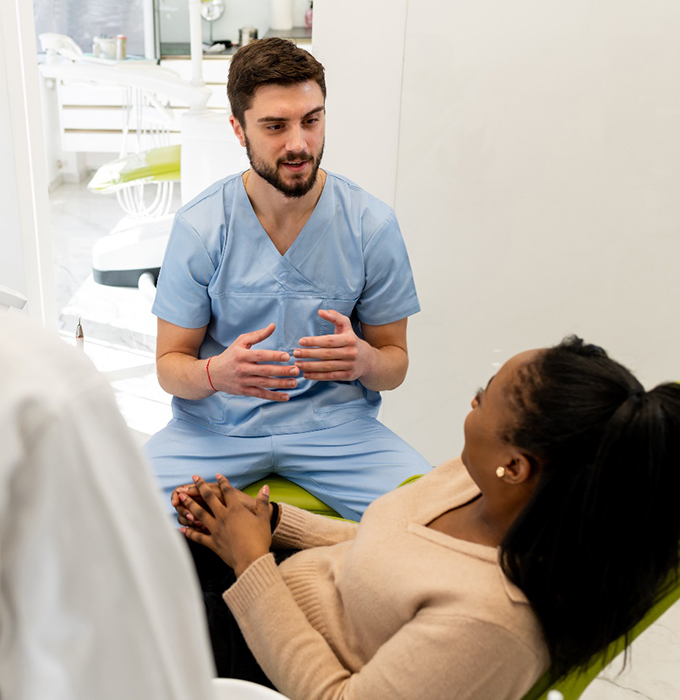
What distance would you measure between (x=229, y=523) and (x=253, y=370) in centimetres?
30

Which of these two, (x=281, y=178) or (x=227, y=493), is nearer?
(x=227, y=493)

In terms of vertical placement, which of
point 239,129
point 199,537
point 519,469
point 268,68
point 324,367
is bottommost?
point 199,537

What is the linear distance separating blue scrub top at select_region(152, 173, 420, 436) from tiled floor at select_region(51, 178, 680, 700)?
Result: 0.78 metres

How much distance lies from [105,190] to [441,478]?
2149 millimetres

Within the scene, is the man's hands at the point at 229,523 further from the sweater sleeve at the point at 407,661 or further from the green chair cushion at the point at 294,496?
the green chair cushion at the point at 294,496

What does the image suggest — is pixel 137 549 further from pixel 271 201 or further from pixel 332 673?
pixel 271 201

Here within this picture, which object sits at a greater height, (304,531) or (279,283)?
(279,283)

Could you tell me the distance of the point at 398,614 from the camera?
0.89 meters

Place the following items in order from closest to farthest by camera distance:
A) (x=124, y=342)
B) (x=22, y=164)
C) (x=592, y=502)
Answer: (x=592, y=502)
(x=22, y=164)
(x=124, y=342)

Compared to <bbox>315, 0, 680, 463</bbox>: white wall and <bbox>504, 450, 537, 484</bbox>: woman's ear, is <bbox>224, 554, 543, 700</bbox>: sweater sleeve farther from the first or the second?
<bbox>315, 0, 680, 463</bbox>: white wall

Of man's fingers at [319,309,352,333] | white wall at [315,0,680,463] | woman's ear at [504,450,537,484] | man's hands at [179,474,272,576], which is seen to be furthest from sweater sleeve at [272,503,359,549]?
white wall at [315,0,680,463]

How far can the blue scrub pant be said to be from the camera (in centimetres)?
145

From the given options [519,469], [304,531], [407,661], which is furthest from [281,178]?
[407,661]

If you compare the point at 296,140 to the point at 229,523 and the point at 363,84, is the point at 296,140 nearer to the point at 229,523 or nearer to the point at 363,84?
the point at 363,84
